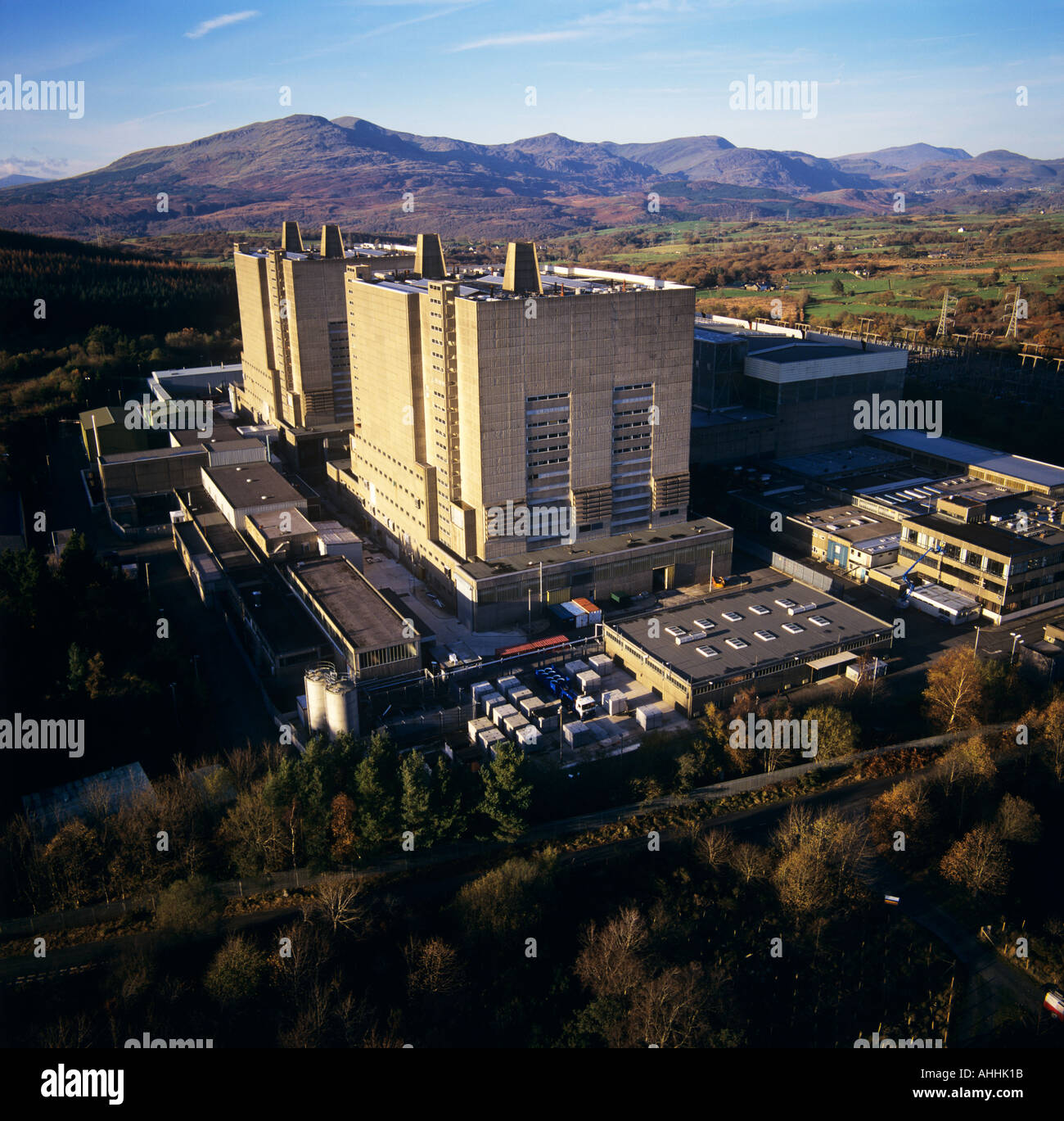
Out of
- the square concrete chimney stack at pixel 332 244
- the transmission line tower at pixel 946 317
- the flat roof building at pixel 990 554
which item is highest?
the square concrete chimney stack at pixel 332 244

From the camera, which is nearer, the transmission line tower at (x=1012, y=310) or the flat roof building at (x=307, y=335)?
the flat roof building at (x=307, y=335)

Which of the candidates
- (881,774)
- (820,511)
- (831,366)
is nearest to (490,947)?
(881,774)

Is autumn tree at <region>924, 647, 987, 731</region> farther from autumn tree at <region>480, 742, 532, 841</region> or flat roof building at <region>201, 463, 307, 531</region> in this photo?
flat roof building at <region>201, 463, 307, 531</region>

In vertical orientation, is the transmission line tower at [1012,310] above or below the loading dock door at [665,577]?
above

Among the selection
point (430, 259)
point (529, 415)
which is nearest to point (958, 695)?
point (529, 415)

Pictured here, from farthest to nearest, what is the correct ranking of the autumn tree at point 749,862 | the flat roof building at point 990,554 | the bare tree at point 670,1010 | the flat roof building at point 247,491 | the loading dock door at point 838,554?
1. the flat roof building at point 247,491
2. the loading dock door at point 838,554
3. the flat roof building at point 990,554
4. the autumn tree at point 749,862
5. the bare tree at point 670,1010

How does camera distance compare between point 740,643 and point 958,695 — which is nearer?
point 958,695

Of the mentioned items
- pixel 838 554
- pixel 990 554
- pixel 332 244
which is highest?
pixel 332 244

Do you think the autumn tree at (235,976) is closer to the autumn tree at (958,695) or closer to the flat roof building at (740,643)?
the flat roof building at (740,643)

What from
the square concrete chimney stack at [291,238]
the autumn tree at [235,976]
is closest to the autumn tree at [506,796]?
the autumn tree at [235,976]

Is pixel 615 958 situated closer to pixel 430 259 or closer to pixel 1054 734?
pixel 1054 734
